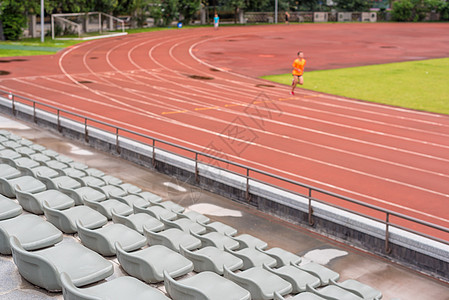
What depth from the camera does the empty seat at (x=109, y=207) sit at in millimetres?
9359

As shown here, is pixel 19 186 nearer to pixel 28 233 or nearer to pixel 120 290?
pixel 28 233

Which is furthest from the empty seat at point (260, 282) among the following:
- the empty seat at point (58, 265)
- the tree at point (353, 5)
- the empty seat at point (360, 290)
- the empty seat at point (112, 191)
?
the tree at point (353, 5)

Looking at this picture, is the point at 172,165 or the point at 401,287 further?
the point at 172,165

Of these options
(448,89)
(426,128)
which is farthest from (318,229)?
(448,89)

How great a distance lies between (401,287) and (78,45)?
44.7m

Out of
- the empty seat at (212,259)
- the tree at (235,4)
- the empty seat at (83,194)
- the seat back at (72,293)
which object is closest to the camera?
the seat back at (72,293)

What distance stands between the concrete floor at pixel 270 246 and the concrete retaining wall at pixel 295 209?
0.56ft

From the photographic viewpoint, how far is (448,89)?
98.8 feet

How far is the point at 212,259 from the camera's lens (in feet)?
24.0

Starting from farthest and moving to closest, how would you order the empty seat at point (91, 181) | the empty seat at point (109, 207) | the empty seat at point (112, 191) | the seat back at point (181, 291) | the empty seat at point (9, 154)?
the empty seat at point (9, 154)
the empty seat at point (91, 181)
the empty seat at point (112, 191)
the empty seat at point (109, 207)
the seat back at point (181, 291)

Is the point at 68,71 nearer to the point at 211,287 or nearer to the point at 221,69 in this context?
the point at 221,69

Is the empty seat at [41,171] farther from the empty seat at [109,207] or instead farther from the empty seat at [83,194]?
the empty seat at [109,207]

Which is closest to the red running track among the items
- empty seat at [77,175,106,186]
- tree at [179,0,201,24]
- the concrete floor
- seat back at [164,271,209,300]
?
the concrete floor

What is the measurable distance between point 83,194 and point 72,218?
1.77 m
